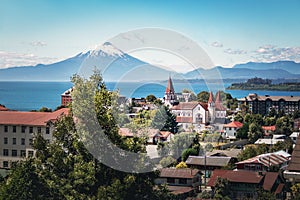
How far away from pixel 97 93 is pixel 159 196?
3.01 ft

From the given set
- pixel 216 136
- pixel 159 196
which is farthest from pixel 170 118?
pixel 159 196

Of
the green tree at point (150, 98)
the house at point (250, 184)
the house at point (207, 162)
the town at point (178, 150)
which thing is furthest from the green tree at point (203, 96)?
the green tree at point (150, 98)

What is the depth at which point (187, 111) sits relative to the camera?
11734 mm

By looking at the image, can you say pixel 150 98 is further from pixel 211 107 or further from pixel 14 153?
pixel 211 107

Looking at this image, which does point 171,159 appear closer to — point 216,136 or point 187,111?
point 187,111

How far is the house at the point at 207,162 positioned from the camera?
8619 millimetres

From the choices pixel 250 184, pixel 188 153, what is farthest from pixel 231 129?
pixel 250 184

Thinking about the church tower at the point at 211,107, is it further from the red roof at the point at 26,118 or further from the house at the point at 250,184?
the red roof at the point at 26,118

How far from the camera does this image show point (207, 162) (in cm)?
884

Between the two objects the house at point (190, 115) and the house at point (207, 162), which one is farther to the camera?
the house at point (190, 115)

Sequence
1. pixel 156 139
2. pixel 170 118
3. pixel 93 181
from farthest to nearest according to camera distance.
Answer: pixel 170 118, pixel 156 139, pixel 93 181

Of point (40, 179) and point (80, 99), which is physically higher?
point (80, 99)

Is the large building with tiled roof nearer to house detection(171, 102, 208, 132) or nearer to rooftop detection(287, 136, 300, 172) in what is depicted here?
house detection(171, 102, 208, 132)

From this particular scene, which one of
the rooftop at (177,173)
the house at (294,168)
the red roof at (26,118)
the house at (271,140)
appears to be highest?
the red roof at (26,118)
